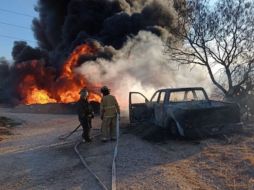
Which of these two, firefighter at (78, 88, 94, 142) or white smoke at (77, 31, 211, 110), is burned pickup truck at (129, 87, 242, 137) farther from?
white smoke at (77, 31, 211, 110)

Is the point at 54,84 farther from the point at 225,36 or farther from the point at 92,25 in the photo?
the point at 225,36

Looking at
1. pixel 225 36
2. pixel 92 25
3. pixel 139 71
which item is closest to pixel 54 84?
pixel 139 71

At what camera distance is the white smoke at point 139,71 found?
92.2ft

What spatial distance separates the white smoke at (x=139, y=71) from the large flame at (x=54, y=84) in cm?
107

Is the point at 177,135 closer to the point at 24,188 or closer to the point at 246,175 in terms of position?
the point at 246,175

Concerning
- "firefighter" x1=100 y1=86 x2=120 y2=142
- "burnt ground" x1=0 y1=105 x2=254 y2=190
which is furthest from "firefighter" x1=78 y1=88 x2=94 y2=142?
"firefighter" x1=100 y1=86 x2=120 y2=142

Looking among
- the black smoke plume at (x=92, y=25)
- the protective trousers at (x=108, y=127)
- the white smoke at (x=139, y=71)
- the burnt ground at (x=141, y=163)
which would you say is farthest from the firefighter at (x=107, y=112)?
the black smoke plume at (x=92, y=25)

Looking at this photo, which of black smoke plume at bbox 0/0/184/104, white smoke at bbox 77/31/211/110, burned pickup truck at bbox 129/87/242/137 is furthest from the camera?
black smoke plume at bbox 0/0/184/104

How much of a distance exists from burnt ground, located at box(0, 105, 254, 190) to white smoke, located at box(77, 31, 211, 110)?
15280mm

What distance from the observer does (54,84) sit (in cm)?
3212

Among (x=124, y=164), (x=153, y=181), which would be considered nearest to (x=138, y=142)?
(x=124, y=164)

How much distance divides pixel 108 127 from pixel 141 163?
354 centimetres

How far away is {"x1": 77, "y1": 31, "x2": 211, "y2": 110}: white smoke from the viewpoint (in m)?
28.1

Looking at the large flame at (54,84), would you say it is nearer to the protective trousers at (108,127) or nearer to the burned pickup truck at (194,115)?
the burned pickup truck at (194,115)
